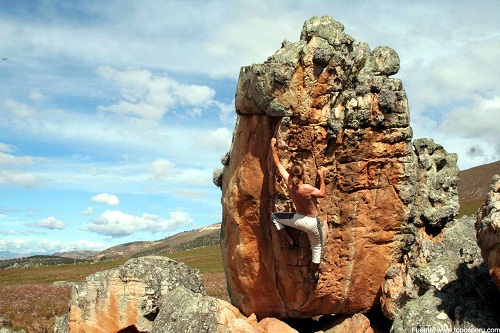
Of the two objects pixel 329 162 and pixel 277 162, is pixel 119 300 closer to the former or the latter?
pixel 277 162

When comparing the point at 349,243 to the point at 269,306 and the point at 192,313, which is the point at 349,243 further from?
the point at 192,313

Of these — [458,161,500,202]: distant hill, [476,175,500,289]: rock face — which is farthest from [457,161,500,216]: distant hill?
[476,175,500,289]: rock face

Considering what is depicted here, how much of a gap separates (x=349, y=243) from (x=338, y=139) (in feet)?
13.1

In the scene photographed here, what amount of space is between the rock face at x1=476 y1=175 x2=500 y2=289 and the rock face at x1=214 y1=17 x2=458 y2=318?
187 inches

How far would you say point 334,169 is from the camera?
54.6 ft

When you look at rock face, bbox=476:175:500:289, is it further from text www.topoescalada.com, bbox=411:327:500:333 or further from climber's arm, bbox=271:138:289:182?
climber's arm, bbox=271:138:289:182

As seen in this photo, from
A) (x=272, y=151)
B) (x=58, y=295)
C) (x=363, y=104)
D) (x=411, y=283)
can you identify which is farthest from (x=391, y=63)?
(x=58, y=295)

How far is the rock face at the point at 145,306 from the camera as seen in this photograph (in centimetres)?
1648

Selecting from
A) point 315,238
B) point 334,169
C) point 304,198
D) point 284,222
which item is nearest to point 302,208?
point 304,198

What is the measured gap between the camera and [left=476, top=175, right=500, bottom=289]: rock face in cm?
1117

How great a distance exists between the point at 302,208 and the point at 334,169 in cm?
207

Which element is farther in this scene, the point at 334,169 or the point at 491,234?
the point at 334,169

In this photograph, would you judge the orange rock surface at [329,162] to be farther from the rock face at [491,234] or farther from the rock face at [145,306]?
the rock face at [491,234]

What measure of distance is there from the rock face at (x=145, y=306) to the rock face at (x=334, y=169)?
2.23m
